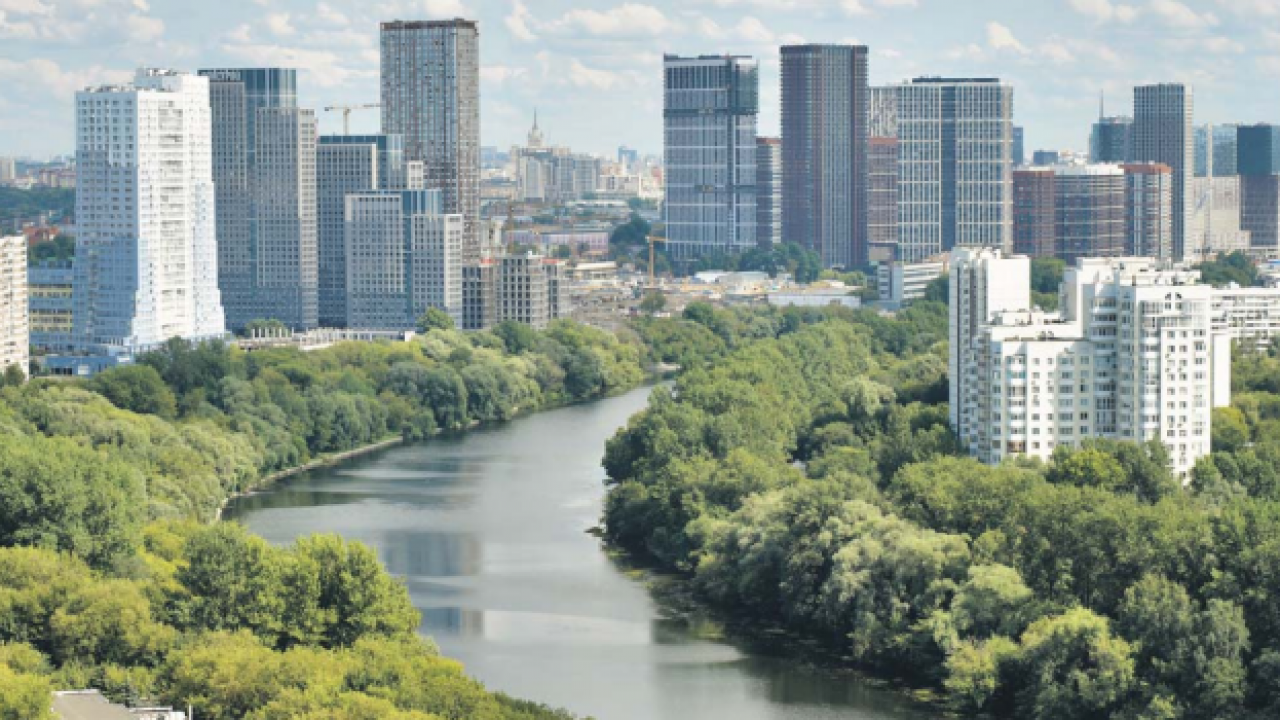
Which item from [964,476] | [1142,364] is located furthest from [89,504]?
[1142,364]

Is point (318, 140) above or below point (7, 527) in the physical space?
above

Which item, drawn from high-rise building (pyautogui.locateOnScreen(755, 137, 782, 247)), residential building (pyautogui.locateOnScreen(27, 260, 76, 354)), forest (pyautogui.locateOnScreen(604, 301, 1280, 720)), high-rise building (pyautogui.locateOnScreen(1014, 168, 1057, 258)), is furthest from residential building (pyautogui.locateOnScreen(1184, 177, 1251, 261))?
forest (pyautogui.locateOnScreen(604, 301, 1280, 720))

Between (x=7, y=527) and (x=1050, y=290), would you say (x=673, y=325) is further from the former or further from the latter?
(x=7, y=527)

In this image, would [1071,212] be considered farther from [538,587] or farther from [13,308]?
[538,587]

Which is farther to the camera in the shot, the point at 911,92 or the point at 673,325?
the point at 911,92

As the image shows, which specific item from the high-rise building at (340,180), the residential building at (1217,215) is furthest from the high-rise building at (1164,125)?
the high-rise building at (340,180)

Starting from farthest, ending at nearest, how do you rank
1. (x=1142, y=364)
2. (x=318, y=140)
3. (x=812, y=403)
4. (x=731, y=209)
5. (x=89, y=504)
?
(x=731, y=209), (x=318, y=140), (x=812, y=403), (x=1142, y=364), (x=89, y=504)

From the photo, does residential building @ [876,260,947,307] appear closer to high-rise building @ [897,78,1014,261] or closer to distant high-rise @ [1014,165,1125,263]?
distant high-rise @ [1014,165,1125,263]
